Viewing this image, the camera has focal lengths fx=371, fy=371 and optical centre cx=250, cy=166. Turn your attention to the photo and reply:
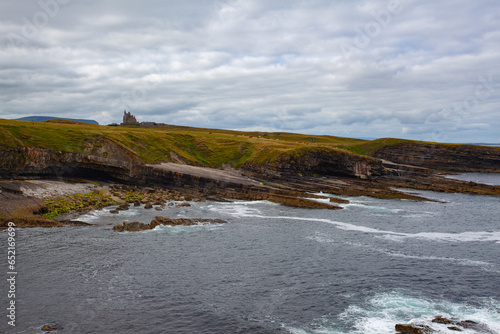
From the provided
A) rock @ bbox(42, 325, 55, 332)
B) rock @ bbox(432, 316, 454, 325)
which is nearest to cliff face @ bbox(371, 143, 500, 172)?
rock @ bbox(432, 316, 454, 325)

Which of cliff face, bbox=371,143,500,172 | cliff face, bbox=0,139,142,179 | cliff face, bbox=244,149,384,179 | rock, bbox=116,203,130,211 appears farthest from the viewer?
cliff face, bbox=371,143,500,172

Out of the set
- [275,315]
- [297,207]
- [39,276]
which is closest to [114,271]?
[39,276]

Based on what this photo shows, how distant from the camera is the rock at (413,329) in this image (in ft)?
79.6

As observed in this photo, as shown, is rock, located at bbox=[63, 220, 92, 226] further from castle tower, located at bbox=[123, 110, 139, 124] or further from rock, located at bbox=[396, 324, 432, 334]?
castle tower, located at bbox=[123, 110, 139, 124]

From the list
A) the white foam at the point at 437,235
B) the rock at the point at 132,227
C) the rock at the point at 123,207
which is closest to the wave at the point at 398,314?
the white foam at the point at 437,235

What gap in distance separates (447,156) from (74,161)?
155m

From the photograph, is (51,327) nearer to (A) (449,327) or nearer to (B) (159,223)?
(A) (449,327)

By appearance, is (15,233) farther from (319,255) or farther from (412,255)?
(412,255)

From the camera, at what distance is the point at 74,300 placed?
2881 cm

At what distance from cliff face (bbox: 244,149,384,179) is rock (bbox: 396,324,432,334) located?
75.7 m

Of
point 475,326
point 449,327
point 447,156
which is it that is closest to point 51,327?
point 449,327

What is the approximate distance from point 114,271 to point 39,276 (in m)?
6.27

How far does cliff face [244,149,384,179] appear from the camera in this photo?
331 ft

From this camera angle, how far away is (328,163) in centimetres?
10450
